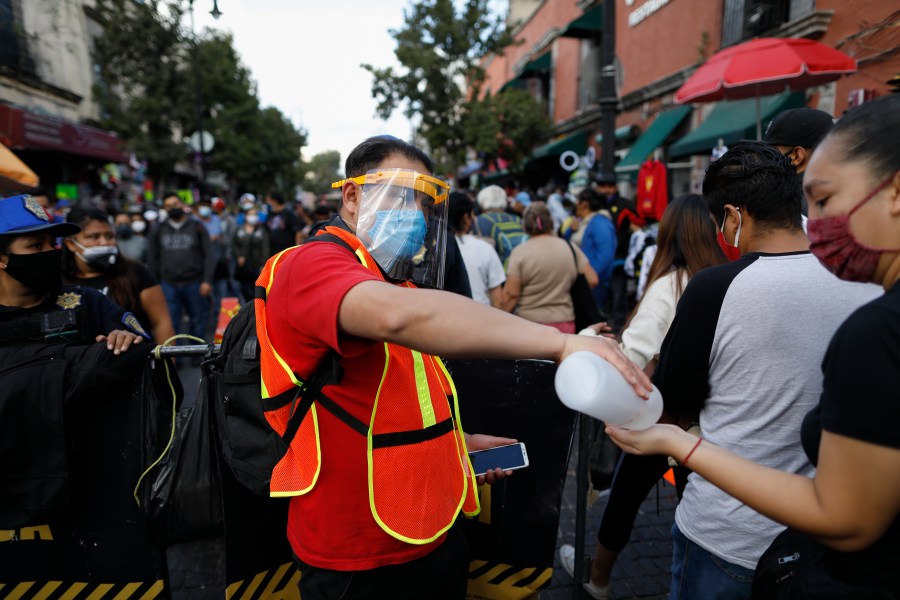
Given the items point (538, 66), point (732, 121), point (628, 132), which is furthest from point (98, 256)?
point (538, 66)

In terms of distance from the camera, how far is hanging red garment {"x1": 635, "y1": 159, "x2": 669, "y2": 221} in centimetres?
714

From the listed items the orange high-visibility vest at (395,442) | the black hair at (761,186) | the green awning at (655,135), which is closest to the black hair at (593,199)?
the black hair at (761,186)

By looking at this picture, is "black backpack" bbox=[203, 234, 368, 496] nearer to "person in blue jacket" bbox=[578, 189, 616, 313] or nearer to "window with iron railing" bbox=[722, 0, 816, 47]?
"person in blue jacket" bbox=[578, 189, 616, 313]

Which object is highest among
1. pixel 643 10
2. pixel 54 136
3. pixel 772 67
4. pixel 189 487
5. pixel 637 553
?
pixel 643 10

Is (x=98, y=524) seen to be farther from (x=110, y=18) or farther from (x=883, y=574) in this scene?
(x=110, y=18)

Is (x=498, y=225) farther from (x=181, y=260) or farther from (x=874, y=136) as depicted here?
(x=874, y=136)

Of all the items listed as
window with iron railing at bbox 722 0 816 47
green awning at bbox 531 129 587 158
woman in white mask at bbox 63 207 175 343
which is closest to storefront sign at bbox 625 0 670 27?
window with iron railing at bbox 722 0 816 47

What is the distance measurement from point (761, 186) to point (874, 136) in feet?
2.42

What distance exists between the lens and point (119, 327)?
2.64 m

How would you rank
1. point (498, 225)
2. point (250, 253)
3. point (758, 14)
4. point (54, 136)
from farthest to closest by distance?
point (54, 136)
point (758, 14)
point (250, 253)
point (498, 225)

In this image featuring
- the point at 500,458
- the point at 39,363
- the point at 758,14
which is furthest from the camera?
the point at 758,14

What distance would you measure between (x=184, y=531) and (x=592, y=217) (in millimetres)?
5853

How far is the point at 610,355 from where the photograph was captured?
1163 mm

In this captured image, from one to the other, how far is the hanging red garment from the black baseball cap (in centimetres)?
404
